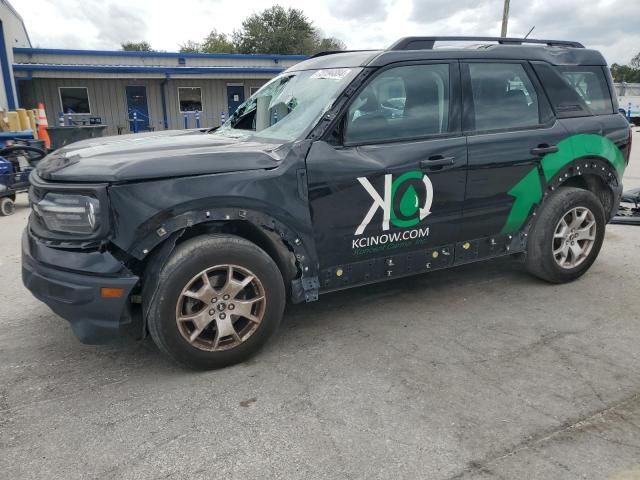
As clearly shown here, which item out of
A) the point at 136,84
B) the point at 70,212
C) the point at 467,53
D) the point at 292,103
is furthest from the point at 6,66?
the point at 467,53

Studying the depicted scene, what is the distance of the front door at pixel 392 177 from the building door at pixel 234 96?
Result: 22.6 meters

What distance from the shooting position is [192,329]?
3025mm

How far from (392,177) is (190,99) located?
23022 mm

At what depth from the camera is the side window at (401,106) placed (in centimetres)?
333

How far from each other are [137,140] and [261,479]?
2.62 meters

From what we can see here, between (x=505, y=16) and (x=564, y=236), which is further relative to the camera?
(x=505, y=16)

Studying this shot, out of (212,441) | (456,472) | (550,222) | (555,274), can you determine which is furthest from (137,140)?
(555,274)

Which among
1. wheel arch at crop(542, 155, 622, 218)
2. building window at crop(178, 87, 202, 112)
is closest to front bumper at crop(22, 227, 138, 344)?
wheel arch at crop(542, 155, 622, 218)

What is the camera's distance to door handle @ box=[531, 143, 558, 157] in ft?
12.8

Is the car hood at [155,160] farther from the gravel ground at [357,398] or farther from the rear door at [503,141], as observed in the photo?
the rear door at [503,141]

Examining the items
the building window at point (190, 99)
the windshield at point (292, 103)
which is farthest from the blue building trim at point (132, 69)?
the windshield at point (292, 103)

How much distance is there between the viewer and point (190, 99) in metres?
24.3

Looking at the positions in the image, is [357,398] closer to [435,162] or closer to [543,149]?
[435,162]

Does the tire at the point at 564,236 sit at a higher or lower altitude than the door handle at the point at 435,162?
lower
